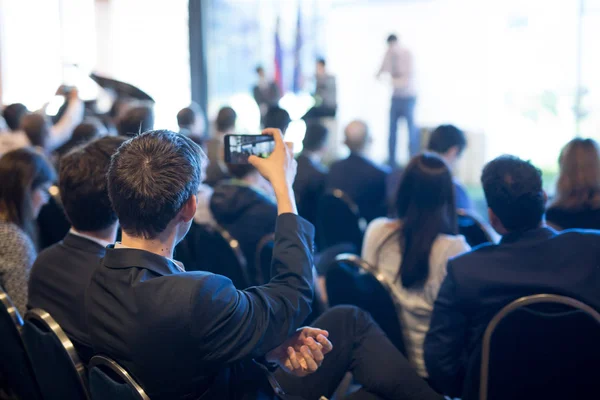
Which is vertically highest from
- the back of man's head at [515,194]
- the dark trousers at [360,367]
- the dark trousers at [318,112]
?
the dark trousers at [318,112]

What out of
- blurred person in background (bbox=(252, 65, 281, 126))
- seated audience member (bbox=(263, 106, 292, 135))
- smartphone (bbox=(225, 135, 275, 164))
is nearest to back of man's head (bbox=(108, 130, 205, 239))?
smartphone (bbox=(225, 135, 275, 164))

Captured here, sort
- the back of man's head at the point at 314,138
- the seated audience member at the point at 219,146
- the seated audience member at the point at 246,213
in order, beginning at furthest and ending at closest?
the back of man's head at the point at 314,138 < the seated audience member at the point at 219,146 < the seated audience member at the point at 246,213

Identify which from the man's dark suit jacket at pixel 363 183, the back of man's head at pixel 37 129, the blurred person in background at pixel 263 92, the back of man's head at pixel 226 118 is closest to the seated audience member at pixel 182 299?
the man's dark suit jacket at pixel 363 183

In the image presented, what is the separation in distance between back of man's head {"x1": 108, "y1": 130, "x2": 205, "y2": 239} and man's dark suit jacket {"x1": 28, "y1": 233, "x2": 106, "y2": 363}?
471mm

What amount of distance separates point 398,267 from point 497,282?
61 centimetres

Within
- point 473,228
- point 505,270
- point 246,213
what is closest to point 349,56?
point 246,213

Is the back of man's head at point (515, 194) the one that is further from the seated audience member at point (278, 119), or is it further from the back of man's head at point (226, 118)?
the back of man's head at point (226, 118)

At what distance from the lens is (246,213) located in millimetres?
2900

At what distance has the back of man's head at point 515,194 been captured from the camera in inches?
63.6

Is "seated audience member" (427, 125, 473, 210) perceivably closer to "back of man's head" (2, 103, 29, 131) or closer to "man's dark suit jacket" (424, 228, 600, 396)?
"man's dark suit jacket" (424, 228, 600, 396)

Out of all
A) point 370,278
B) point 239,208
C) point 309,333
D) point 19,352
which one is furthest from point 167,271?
point 239,208

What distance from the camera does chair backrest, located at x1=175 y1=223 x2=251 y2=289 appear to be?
247 centimetres

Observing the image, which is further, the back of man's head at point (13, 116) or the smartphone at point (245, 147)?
the back of man's head at point (13, 116)

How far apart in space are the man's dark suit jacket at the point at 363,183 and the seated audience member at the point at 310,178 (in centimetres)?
13
